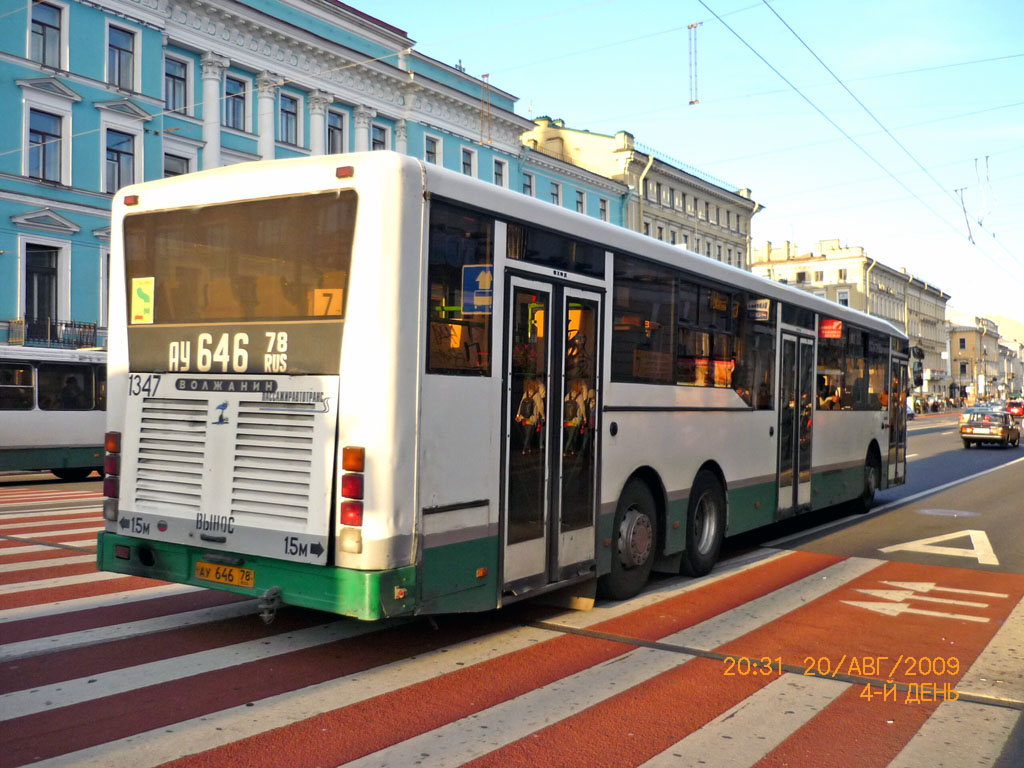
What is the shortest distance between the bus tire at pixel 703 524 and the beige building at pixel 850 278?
274ft

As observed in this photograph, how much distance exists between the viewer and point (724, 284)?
9.80 meters

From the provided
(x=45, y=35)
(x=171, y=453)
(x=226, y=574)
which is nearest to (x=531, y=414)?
(x=226, y=574)

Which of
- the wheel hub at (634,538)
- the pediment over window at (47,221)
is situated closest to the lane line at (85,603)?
the wheel hub at (634,538)

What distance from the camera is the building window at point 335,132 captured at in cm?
3703

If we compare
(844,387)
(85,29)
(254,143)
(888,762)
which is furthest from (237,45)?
(888,762)

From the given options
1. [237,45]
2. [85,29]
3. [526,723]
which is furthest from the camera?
[237,45]

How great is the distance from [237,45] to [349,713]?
3202 centimetres

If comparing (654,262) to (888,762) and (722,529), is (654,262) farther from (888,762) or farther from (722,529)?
(888,762)

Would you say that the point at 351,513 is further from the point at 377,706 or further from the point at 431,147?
the point at 431,147

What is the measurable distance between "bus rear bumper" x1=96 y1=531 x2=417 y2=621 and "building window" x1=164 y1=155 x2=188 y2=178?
27.8 m

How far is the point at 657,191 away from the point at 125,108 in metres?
36.7

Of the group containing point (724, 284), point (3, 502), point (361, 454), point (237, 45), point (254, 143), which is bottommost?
point (3, 502)

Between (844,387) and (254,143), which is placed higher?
(254,143)

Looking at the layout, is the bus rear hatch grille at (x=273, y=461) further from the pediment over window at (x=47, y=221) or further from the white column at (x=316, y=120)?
the white column at (x=316, y=120)
